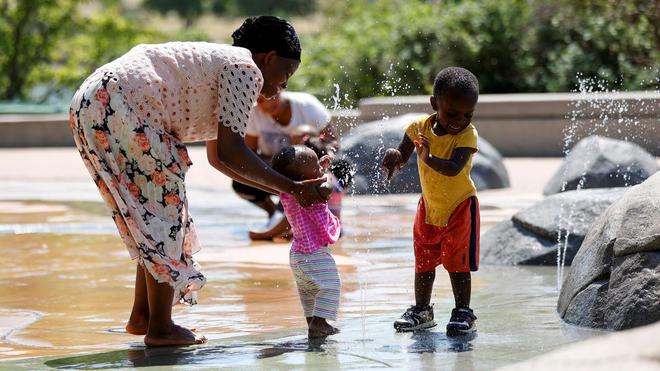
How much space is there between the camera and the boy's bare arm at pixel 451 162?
5.59 metres

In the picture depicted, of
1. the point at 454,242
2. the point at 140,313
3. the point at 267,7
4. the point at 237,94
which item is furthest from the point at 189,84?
the point at 267,7

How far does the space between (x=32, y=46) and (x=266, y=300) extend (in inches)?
761

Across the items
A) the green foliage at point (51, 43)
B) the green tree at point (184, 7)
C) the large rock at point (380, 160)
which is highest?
the large rock at point (380, 160)

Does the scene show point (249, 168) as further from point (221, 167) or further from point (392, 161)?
point (392, 161)

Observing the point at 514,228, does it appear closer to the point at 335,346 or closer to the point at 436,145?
the point at 436,145

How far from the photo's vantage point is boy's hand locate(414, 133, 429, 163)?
5.60m

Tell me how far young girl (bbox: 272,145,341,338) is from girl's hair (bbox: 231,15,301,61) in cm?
44

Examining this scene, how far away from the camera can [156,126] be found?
5.34 metres

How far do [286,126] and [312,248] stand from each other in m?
3.97

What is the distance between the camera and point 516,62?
64.1 feet

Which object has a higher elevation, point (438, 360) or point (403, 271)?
point (438, 360)

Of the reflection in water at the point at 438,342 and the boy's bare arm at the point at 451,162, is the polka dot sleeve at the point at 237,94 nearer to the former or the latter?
the boy's bare arm at the point at 451,162

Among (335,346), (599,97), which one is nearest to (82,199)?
(599,97)

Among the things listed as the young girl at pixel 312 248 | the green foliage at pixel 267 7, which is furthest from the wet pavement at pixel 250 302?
the green foliage at pixel 267 7
